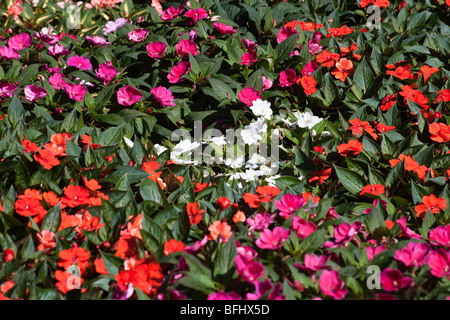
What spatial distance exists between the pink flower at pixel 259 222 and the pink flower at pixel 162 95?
4.05ft

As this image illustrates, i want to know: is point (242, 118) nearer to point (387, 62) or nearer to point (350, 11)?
point (387, 62)

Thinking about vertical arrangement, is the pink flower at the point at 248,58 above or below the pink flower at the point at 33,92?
above

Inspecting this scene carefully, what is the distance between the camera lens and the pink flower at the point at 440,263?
1.73 meters

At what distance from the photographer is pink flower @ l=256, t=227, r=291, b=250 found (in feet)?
6.12

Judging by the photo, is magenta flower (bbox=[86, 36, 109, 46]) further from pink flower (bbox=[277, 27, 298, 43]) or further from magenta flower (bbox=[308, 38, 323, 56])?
magenta flower (bbox=[308, 38, 323, 56])

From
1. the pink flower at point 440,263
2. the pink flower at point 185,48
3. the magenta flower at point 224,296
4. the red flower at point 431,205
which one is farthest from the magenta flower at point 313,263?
the pink flower at point 185,48

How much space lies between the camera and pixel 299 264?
179 cm

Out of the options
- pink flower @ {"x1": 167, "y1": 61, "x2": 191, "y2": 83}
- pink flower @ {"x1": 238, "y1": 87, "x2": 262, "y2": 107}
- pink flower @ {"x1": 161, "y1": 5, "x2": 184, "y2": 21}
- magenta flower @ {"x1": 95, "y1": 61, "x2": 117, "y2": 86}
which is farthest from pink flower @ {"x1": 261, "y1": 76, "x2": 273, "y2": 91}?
pink flower @ {"x1": 161, "y1": 5, "x2": 184, "y2": 21}

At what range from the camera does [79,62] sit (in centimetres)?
329

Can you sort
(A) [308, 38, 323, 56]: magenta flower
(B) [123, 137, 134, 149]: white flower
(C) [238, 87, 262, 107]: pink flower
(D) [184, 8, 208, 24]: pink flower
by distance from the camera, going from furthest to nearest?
(D) [184, 8, 208, 24]: pink flower → (A) [308, 38, 323, 56]: magenta flower → (C) [238, 87, 262, 107]: pink flower → (B) [123, 137, 134, 149]: white flower

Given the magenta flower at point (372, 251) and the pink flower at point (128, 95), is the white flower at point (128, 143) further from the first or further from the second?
the magenta flower at point (372, 251)

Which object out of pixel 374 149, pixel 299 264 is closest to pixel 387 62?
pixel 374 149

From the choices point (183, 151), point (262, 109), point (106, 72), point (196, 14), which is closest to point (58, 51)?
point (106, 72)

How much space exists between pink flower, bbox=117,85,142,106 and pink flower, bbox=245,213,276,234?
50.8 inches
